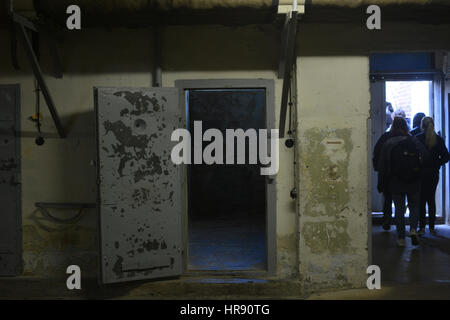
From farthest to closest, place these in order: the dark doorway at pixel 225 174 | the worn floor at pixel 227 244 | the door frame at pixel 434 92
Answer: the dark doorway at pixel 225 174, the door frame at pixel 434 92, the worn floor at pixel 227 244

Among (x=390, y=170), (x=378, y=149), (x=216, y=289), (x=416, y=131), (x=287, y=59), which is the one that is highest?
(x=287, y=59)

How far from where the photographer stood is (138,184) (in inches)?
147

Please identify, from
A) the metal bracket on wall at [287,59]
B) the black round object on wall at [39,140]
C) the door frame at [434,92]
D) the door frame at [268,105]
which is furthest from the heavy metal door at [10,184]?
the door frame at [434,92]

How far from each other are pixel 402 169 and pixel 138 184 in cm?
344

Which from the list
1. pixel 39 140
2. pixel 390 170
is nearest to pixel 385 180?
pixel 390 170

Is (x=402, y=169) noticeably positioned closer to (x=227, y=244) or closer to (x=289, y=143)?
(x=289, y=143)

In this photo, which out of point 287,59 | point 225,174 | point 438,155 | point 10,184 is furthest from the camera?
point 225,174

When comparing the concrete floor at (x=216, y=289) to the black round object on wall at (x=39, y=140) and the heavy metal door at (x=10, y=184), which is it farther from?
the black round object on wall at (x=39, y=140)

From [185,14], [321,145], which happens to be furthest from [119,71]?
[321,145]

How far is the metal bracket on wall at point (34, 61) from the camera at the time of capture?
3547mm

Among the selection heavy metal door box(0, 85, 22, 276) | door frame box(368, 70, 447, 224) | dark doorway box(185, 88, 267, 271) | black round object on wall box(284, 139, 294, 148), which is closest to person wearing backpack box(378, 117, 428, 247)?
door frame box(368, 70, 447, 224)

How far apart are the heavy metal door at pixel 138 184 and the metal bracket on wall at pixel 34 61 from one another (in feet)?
2.18

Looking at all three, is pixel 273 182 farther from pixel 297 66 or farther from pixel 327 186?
pixel 297 66

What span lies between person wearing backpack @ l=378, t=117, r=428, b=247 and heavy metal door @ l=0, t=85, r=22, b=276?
4693 millimetres
